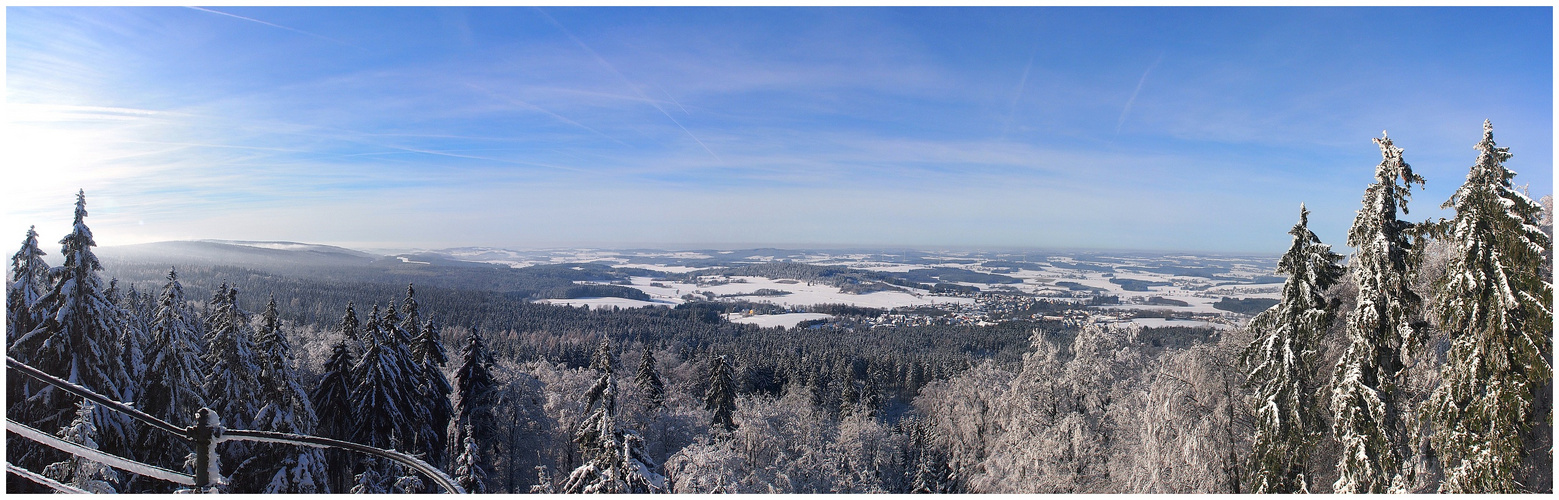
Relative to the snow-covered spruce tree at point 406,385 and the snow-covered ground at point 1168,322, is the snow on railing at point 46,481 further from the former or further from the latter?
the snow-covered ground at point 1168,322

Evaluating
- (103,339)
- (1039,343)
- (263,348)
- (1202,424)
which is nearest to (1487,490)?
(1202,424)

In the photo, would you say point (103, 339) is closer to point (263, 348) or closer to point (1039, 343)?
point (263, 348)

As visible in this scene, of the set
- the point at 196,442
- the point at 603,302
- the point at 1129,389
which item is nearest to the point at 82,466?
the point at 196,442

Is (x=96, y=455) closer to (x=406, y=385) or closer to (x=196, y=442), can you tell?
(x=196, y=442)

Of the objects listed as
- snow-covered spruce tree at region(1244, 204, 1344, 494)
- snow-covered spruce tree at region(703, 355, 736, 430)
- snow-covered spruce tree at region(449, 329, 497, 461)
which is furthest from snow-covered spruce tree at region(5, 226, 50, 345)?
snow-covered spruce tree at region(703, 355, 736, 430)

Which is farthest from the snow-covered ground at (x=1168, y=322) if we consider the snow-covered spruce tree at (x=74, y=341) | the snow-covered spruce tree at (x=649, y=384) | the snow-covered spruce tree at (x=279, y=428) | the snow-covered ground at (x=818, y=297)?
the snow-covered spruce tree at (x=74, y=341)

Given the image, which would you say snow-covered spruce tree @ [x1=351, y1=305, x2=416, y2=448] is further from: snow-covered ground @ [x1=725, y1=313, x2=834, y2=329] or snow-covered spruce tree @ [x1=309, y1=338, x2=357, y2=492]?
snow-covered ground @ [x1=725, y1=313, x2=834, y2=329]
